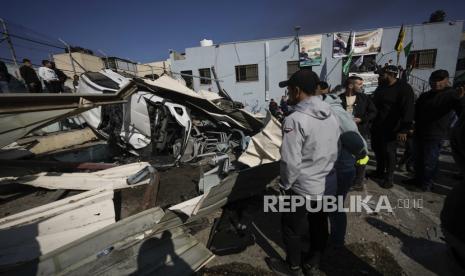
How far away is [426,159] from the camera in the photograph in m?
3.27

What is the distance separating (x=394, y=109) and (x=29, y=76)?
9.64 m

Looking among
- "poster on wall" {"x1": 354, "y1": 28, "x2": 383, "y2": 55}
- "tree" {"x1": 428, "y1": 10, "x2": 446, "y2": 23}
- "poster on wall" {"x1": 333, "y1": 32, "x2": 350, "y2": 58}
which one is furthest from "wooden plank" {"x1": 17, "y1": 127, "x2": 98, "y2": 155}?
"tree" {"x1": 428, "y1": 10, "x2": 446, "y2": 23}

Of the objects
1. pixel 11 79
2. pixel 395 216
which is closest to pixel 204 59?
pixel 11 79

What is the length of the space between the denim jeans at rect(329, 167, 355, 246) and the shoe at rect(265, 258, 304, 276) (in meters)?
0.57

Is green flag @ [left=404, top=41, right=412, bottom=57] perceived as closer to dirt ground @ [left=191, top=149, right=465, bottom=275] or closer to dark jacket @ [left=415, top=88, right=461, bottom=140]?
dark jacket @ [left=415, top=88, right=461, bottom=140]

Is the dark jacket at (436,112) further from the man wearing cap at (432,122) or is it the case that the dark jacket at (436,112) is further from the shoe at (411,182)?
the shoe at (411,182)

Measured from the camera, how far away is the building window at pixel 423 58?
39.7ft

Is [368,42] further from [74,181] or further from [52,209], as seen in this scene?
[52,209]

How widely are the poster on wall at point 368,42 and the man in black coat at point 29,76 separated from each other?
596 inches

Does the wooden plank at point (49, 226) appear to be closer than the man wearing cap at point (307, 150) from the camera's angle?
No

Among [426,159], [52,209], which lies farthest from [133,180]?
[426,159]

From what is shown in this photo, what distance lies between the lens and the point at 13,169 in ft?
12.8

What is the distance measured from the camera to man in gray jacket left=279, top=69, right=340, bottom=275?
5.21 ft

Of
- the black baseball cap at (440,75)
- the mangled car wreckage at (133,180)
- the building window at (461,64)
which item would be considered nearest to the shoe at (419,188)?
the black baseball cap at (440,75)
